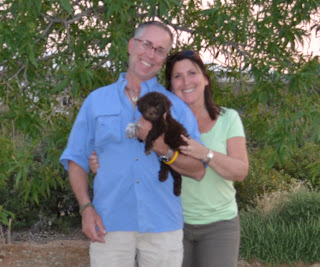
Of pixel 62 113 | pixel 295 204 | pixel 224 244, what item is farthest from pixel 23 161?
pixel 295 204

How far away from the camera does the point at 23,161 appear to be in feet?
13.0

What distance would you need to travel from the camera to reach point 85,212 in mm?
3021

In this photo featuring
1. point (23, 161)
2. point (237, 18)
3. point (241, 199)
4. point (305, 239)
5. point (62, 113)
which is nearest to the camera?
point (23, 161)

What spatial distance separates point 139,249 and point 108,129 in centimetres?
71

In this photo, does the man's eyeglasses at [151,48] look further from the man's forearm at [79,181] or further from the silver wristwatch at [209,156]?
the man's forearm at [79,181]

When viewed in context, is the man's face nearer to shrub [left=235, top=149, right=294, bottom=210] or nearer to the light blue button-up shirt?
the light blue button-up shirt

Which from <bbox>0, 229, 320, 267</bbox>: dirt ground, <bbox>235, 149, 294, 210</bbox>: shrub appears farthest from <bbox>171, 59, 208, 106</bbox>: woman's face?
<bbox>235, 149, 294, 210</bbox>: shrub

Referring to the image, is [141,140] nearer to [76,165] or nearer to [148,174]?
[148,174]

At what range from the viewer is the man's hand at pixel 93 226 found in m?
2.93

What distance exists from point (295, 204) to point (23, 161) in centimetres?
625

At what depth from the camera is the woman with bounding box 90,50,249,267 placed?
3320 mm

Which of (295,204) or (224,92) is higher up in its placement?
(224,92)

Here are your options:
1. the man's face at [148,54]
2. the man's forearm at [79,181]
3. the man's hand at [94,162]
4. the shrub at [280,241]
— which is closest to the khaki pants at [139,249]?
the man's forearm at [79,181]

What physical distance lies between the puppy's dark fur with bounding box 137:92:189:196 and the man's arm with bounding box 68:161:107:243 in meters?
0.44
